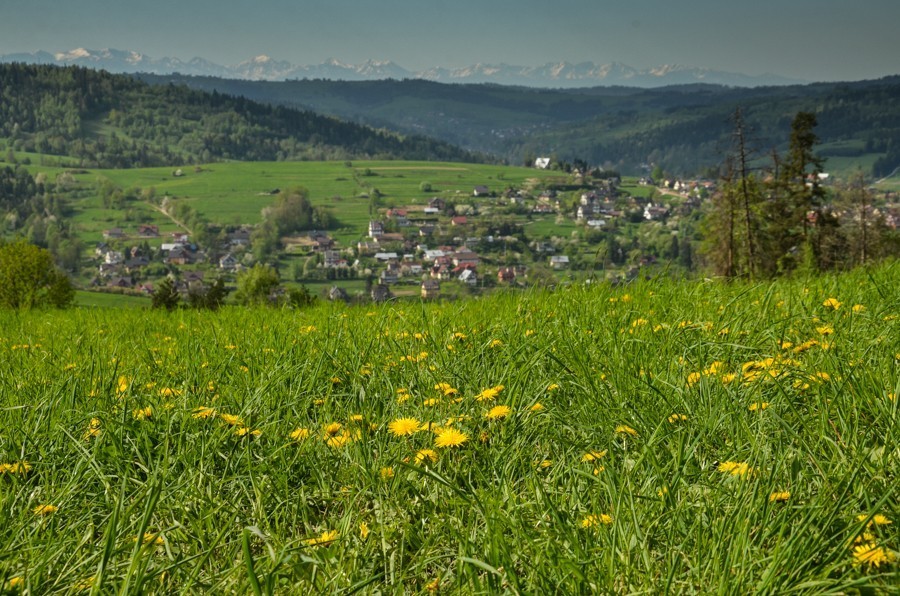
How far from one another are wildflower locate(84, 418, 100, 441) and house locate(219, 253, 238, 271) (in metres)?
167

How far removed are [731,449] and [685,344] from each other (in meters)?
1.31

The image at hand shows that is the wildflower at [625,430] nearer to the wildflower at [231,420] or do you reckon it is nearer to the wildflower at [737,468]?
the wildflower at [737,468]

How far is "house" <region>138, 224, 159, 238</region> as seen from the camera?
18025cm

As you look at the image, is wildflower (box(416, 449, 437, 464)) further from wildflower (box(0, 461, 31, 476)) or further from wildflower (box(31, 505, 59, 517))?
wildflower (box(0, 461, 31, 476))

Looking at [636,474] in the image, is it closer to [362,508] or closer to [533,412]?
[533,412]

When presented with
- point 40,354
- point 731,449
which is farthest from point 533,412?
point 40,354

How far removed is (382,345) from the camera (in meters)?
4.16

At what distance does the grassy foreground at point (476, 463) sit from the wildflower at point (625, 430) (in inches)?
0.8

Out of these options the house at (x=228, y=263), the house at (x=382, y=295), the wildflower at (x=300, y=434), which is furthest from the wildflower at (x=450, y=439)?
the house at (x=228, y=263)

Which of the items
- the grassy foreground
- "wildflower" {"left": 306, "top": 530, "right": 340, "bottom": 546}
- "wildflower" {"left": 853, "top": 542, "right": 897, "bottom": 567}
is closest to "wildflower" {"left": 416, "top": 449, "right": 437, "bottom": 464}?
the grassy foreground

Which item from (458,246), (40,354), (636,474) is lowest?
(458,246)

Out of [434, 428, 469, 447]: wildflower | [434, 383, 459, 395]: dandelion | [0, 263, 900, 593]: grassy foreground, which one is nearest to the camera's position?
[0, 263, 900, 593]: grassy foreground

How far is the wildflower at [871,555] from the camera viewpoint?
1.57m

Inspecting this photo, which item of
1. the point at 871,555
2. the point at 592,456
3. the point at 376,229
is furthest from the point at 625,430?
the point at 376,229
